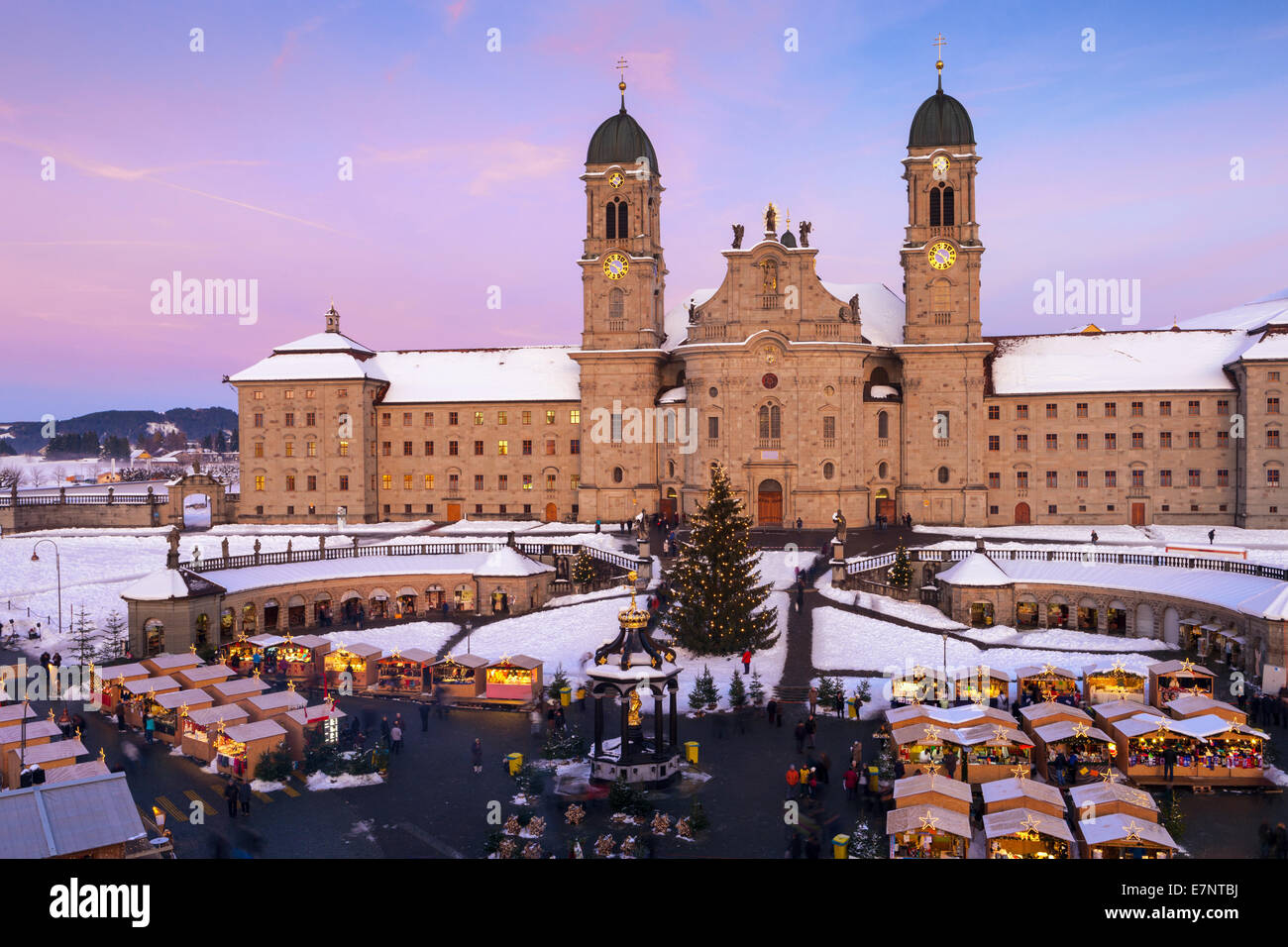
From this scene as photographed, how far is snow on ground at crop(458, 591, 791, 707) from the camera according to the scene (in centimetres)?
4456

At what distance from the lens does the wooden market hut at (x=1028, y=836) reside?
2395cm

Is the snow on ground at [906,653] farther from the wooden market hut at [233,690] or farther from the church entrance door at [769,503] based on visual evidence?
the church entrance door at [769,503]

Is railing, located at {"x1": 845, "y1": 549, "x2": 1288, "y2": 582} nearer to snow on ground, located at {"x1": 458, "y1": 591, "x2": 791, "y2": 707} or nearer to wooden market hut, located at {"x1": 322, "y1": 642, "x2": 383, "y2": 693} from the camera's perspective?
snow on ground, located at {"x1": 458, "y1": 591, "x2": 791, "y2": 707}

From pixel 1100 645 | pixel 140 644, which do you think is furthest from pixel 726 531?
pixel 140 644

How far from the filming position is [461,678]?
42.1 meters

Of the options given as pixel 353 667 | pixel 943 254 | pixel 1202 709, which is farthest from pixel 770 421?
pixel 1202 709

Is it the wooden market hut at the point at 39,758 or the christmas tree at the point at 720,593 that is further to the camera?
the christmas tree at the point at 720,593

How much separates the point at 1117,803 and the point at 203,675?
104ft

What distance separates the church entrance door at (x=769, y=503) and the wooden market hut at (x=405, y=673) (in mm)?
36445

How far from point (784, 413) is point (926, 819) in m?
51.6

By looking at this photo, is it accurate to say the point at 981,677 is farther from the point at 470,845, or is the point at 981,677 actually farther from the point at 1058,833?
the point at 470,845

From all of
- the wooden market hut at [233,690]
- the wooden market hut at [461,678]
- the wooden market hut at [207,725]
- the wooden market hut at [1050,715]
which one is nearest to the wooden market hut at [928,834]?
the wooden market hut at [1050,715]

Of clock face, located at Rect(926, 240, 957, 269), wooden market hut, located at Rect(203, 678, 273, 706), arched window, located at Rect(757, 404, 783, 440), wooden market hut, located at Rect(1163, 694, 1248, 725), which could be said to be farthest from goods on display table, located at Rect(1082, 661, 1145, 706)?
clock face, located at Rect(926, 240, 957, 269)

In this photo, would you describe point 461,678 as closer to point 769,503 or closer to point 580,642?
point 580,642
